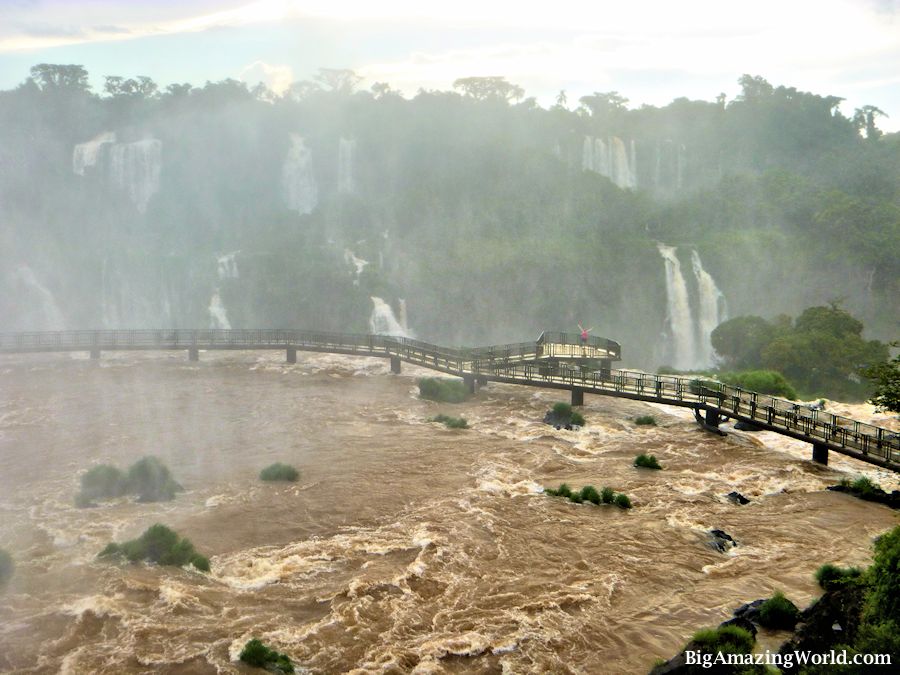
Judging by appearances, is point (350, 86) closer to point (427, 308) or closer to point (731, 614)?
point (427, 308)

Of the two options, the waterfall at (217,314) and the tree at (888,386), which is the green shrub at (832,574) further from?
the waterfall at (217,314)

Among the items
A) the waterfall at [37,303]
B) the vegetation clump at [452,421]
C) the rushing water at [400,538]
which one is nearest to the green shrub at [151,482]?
the rushing water at [400,538]

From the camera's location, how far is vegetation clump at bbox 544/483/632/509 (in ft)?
81.1

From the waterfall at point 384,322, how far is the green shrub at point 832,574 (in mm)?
47925

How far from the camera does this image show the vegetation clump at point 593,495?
81.1ft

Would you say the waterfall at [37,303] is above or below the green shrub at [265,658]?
above

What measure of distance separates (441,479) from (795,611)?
13002mm

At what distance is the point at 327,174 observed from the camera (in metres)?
84.1

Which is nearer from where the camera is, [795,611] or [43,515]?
[795,611]

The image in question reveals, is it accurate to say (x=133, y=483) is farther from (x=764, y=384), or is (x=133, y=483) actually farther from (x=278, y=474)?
(x=764, y=384)

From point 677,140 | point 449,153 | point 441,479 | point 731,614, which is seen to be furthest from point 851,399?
point 677,140

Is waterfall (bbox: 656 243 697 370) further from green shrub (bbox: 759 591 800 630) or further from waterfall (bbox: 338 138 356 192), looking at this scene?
green shrub (bbox: 759 591 800 630)

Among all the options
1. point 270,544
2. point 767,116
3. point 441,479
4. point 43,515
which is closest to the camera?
point 270,544

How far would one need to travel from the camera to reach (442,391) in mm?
40406
